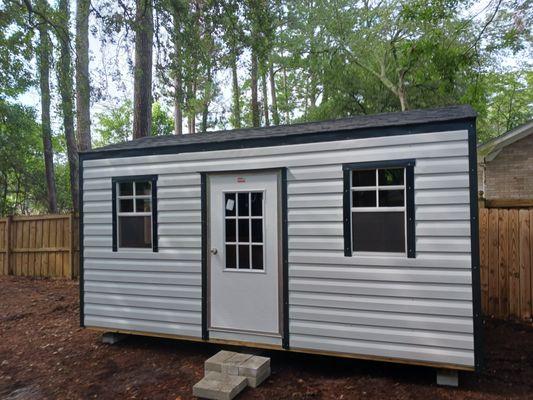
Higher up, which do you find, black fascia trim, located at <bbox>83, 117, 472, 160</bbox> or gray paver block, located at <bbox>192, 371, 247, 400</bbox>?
black fascia trim, located at <bbox>83, 117, 472, 160</bbox>

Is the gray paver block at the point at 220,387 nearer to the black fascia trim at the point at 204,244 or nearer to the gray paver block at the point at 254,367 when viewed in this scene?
the gray paver block at the point at 254,367

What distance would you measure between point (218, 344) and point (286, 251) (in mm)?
1590

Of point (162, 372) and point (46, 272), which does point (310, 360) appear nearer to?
point (162, 372)

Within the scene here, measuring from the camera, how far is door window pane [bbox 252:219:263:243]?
4.52 metres

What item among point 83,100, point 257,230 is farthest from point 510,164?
point 83,100

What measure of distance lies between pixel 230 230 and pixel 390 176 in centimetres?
183

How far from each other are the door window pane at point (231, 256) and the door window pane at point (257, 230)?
0.27 meters

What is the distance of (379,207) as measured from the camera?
155 inches

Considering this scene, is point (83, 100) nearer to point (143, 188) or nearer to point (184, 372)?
point (143, 188)

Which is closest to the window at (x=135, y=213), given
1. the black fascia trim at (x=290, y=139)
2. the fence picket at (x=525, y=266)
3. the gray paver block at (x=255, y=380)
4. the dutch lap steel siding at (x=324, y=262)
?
the dutch lap steel siding at (x=324, y=262)

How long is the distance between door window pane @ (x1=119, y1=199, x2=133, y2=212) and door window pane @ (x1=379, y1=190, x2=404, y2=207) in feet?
10.00

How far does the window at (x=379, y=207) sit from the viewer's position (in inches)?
150

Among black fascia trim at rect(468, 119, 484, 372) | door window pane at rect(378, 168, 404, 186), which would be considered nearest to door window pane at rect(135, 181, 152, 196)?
door window pane at rect(378, 168, 404, 186)

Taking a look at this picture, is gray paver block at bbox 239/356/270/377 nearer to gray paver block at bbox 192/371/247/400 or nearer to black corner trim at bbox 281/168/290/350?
gray paver block at bbox 192/371/247/400
